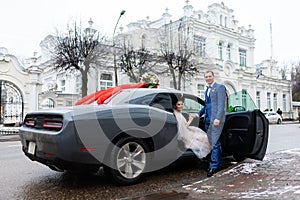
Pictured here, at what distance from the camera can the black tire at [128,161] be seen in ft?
13.6

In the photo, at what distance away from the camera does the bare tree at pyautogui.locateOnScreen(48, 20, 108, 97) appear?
68.7 ft

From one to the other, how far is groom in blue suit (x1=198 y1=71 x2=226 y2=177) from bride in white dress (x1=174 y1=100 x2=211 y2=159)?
134mm

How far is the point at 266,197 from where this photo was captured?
3484 mm

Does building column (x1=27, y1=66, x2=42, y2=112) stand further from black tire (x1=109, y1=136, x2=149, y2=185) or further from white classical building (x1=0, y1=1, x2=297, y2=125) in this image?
black tire (x1=109, y1=136, x2=149, y2=185)

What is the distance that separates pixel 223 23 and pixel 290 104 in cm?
2084

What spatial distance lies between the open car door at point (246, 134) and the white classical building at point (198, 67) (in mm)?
20200

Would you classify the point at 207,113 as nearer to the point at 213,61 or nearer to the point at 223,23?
the point at 213,61

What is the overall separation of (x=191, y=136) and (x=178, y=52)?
23.2 m

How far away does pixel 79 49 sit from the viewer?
21062 mm

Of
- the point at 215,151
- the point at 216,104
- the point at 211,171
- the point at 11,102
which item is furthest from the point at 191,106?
the point at 11,102

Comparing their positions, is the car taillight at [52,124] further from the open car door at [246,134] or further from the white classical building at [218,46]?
the white classical building at [218,46]

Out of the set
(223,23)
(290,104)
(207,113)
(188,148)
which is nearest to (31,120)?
(188,148)

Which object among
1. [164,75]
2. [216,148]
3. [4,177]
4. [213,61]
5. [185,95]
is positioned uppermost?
[213,61]

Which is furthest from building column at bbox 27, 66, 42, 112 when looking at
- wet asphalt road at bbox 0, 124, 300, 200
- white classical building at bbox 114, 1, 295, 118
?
wet asphalt road at bbox 0, 124, 300, 200
